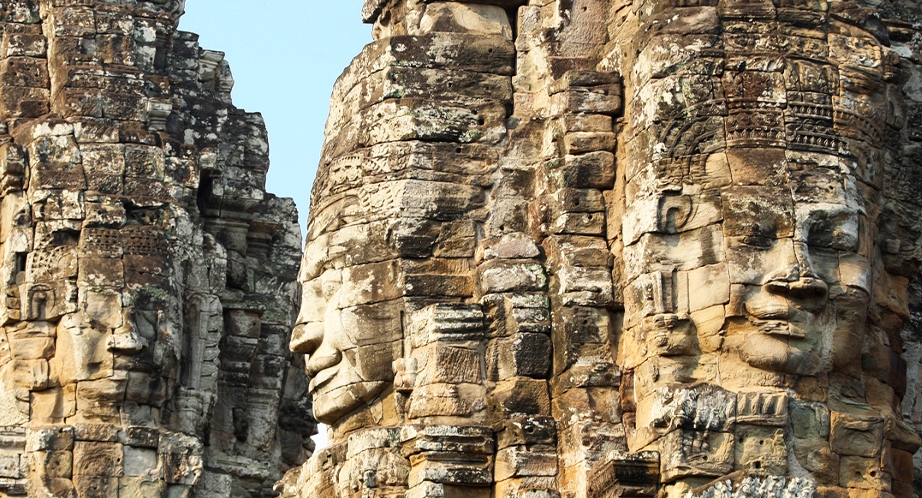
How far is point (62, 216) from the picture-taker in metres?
36.5

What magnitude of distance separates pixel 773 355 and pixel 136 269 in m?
13.4

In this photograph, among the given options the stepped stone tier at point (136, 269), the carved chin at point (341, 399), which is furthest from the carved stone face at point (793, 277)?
the stepped stone tier at point (136, 269)

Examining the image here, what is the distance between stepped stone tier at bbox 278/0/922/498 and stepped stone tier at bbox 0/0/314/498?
22.2ft

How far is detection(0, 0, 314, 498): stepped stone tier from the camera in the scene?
1417 inches

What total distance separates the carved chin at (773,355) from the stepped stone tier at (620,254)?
0.06 ft

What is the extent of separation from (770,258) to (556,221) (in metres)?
2.78

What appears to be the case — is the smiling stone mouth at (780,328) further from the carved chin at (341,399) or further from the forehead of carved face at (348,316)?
the carved chin at (341,399)

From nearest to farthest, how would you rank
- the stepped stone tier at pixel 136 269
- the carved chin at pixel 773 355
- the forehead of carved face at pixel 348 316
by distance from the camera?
the carved chin at pixel 773 355, the forehead of carved face at pixel 348 316, the stepped stone tier at pixel 136 269

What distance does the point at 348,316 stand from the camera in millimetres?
27766

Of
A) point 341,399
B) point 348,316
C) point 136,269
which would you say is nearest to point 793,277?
point 348,316

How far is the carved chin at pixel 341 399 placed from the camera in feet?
90.9

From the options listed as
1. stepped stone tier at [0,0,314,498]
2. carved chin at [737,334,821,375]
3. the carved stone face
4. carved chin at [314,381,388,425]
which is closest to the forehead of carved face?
carved chin at [314,381,388,425]

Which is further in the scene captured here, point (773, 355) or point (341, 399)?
point (341, 399)

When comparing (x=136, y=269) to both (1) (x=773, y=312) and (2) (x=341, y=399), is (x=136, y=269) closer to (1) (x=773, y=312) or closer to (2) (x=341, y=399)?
(2) (x=341, y=399)
